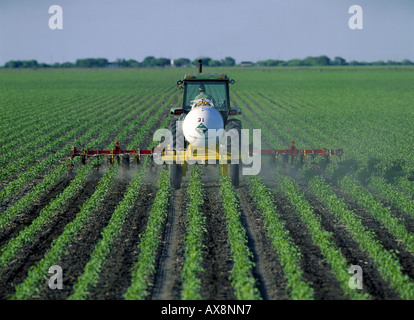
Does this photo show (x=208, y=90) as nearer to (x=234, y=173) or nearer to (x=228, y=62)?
(x=234, y=173)

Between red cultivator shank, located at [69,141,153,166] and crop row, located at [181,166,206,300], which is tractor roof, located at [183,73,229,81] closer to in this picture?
red cultivator shank, located at [69,141,153,166]

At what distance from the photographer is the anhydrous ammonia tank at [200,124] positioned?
12.5 metres

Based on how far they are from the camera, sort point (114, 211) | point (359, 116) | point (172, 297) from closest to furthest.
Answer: point (172, 297), point (114, 211), point (359, 116)

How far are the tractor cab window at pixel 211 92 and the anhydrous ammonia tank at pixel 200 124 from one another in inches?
72.8

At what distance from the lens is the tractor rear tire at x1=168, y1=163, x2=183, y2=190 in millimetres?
13177

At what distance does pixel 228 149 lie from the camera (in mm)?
13141

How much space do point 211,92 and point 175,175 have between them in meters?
3.03
